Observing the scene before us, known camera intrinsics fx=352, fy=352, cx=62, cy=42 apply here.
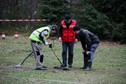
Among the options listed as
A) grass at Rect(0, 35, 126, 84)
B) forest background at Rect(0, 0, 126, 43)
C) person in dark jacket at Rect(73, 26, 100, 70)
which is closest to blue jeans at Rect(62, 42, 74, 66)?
grass at Rect(0, 35, 126, 84)

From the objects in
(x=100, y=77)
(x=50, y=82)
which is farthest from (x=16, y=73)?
(x=100, y=77)

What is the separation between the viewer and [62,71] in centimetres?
1271

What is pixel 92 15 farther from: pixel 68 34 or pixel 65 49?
pixel 65 49

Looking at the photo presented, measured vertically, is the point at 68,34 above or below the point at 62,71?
above

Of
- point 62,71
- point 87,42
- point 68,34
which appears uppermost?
point 68,34

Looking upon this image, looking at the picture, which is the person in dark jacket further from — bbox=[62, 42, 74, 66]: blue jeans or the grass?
bbox=[62, 42, 74, 66]: blue jeans

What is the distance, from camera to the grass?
426 inches

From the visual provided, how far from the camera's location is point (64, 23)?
533 inches

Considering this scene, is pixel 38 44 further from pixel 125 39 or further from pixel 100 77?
pixel 125 39

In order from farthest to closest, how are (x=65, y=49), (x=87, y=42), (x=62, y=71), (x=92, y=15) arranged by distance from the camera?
(x=92, y=15) < (x=65, y=49) < (x=87, y=42) < (x=62, y=71)

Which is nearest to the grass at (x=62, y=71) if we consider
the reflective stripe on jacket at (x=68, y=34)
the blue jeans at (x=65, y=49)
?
the blue jeans at (x=65, y=49)

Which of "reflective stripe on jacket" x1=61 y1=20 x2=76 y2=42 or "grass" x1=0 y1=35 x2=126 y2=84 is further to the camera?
"reflective stripe on jacket" x1=61 y1=20 x2=76 y2=42

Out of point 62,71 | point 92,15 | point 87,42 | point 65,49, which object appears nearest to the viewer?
point 62,71

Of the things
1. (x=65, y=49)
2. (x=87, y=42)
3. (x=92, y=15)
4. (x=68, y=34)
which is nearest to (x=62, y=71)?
(x=65, y=49)
